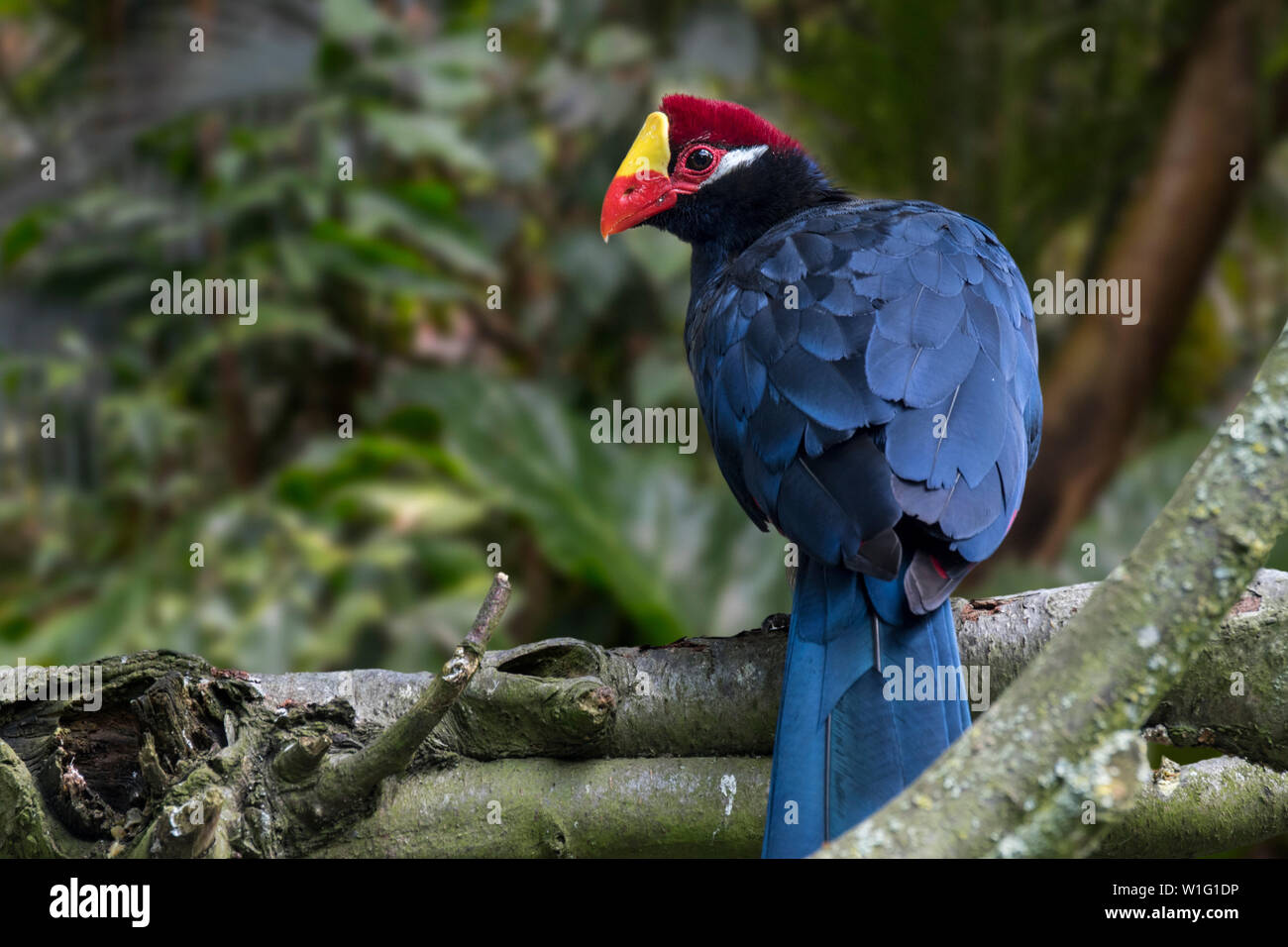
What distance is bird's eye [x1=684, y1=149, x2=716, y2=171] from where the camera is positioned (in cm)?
282

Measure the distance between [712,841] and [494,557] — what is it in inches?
81.0

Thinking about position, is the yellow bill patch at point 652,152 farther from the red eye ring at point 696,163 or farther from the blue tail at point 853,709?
the blue tail at point 853,709

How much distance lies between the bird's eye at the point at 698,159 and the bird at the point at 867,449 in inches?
15.2

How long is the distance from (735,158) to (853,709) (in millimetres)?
1639

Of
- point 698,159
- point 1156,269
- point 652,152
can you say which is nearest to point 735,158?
point 698,159

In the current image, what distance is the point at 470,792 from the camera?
173 cm

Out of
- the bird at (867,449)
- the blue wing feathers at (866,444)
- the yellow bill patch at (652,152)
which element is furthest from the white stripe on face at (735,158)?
the blue wing feathers at (866,444)

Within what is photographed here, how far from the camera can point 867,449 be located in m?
1.79

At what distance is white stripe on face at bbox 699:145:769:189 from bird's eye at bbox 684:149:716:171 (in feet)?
0.09

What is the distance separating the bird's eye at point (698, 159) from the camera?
9.27 feet
